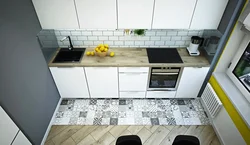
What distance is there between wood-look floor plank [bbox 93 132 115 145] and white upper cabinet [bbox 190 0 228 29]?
2031 mm

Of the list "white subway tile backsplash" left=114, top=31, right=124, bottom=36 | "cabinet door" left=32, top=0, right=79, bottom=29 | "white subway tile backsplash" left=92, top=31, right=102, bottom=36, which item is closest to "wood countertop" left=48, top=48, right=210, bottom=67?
"white subway tile backsplash" left=114, top=31, right=124, bottom=36

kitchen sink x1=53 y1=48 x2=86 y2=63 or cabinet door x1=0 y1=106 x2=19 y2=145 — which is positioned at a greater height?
kitchen sink x1=53 y1=48 x2=86 y2=63

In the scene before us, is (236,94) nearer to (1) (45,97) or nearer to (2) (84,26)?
(2) (84,26)

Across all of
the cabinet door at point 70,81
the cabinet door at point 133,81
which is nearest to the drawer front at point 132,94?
the cabinet door at point 133,81

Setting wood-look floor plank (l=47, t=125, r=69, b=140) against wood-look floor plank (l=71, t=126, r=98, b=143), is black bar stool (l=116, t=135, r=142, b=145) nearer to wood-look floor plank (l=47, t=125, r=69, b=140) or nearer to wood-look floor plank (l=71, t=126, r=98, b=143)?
wood-look floor plank (l=71, t=126, r=98, b=143)

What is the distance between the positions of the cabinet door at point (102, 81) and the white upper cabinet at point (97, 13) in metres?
0.64

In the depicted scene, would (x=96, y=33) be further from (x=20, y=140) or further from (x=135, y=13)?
(x=20, y=140)

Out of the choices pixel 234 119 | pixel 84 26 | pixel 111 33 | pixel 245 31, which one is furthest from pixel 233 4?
pixel 84 26

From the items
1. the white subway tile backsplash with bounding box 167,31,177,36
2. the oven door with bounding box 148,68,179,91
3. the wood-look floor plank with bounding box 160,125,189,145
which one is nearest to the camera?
the wood-look floor plank with bounding box 160,125,189,145

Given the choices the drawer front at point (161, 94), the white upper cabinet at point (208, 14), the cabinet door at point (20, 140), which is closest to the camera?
the cabinet door at point (20, 140)

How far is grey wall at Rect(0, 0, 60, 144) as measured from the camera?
1.42 metres

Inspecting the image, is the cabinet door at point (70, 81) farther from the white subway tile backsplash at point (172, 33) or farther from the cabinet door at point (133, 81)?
the white subway tile backsplash at point (172, 33)

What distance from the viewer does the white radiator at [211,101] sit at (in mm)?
2079

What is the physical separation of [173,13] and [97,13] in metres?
1.03
